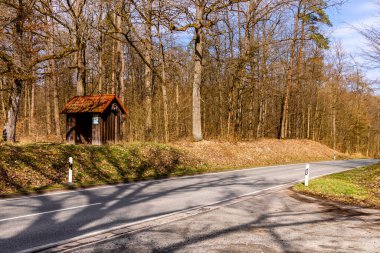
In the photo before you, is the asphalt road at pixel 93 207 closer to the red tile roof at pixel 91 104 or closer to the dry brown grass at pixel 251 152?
the dry brown grass at pixel 251 152

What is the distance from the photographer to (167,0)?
21688mm

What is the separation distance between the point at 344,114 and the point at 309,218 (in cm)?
4935

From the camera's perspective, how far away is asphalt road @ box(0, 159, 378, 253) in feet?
20.2

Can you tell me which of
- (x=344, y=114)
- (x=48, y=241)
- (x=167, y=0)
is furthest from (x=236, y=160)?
(x=344, y=114)

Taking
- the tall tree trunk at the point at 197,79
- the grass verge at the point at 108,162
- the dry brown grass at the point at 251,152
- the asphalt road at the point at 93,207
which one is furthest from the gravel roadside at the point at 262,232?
the tall tree trunk at the point at 197,79

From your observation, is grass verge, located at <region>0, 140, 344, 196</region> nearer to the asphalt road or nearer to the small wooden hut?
the asphalt road

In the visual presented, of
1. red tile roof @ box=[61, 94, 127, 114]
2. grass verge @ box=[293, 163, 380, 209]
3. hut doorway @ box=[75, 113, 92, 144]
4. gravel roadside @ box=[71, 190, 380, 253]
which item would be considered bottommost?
grass verge @ box=[293, 163, 380, 209]

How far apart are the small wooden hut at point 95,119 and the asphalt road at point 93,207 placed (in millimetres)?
8663

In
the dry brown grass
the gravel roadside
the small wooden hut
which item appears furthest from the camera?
the dry brown grass

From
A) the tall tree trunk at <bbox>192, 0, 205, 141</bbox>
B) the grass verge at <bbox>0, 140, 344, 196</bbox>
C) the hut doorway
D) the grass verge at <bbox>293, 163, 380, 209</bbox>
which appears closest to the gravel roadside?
the grass verge at <bbox>293, 163, 380, 209</bbox>

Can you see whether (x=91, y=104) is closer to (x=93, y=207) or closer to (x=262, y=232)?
(x=93, y=207)

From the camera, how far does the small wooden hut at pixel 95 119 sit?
20844mm

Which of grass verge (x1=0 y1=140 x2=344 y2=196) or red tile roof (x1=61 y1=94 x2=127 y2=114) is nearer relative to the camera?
grass verge (x1=0 y1=140 x2=344 y2=196)

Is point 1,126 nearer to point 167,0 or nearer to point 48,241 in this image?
point 167,0
